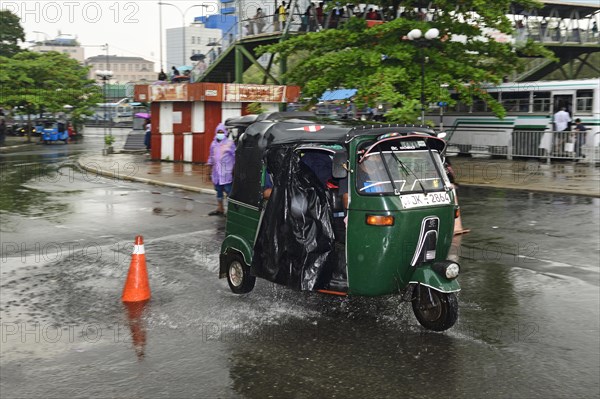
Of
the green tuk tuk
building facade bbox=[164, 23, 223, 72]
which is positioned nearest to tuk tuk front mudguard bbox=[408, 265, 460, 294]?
the green tuk tuk

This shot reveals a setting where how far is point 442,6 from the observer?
21.8 meters

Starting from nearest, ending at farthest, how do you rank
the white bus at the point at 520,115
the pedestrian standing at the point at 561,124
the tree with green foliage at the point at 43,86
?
the pedestrian standing at the point at 561,124 < the white bus at the point at 520,115 < the tree with green foliage at the point at 43,86

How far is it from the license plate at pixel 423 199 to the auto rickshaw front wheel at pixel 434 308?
90cm

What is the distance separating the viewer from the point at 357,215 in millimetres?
6887

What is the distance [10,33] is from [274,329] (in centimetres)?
7469

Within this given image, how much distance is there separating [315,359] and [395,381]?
0.85 meters

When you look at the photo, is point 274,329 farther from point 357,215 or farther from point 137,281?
point 137,281

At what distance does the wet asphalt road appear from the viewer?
5.64 metres

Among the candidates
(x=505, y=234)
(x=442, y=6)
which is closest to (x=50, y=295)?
(x=505, y=234)

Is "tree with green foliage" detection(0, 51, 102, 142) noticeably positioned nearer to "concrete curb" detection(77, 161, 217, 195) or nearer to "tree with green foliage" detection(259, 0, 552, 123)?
"concrete curb" detection(77, 161, 217, 195)

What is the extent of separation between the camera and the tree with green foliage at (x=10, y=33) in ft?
232

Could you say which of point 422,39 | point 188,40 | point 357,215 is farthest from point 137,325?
point 188,40

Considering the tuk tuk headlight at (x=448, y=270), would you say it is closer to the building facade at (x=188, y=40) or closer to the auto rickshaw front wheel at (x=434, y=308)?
the auto rickshaw front wheel at (x=434, y=308)

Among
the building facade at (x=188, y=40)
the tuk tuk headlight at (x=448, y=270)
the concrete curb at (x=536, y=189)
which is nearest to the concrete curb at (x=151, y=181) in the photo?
the concrete curb at (x=536, y=189)
